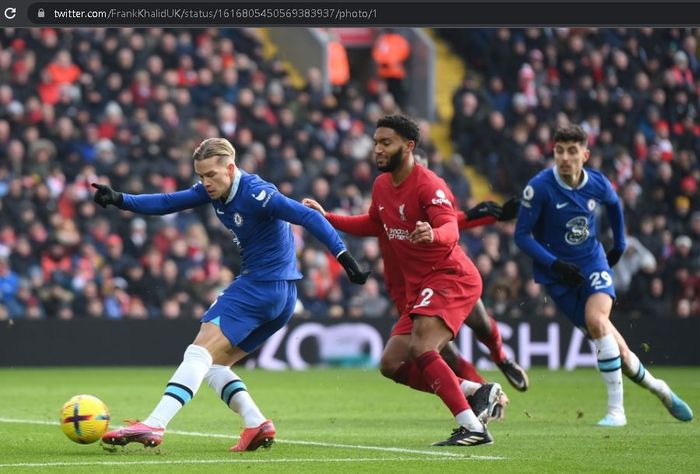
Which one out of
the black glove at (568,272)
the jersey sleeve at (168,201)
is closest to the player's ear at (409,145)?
Result: the jersey sleeve at (168,201)

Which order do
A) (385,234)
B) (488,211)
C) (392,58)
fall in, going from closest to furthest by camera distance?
(385,234) → (488,211) → (392,58)

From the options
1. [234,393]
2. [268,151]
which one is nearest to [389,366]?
[234,393]

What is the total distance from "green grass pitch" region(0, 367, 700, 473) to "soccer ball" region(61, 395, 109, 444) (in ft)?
0.41

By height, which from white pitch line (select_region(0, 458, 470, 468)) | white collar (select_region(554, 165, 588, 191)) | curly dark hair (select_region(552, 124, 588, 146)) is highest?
curly dark hair (select_region(552, 124, 588, 146))

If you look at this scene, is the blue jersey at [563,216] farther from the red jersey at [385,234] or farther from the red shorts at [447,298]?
the red shorts at [447,298]

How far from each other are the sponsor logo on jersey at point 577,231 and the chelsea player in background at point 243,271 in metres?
3.09

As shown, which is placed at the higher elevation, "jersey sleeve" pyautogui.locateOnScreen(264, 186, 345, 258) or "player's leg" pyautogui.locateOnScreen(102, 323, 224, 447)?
"jersey sleeve" pyautogui.locateOnScreen(264, 186, 345, 258)

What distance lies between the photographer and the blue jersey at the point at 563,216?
1191 cm

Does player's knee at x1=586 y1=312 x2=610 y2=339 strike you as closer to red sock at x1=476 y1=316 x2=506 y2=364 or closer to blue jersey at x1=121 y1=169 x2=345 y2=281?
red sock at x1=476 y1=316 x2=506 y2=364

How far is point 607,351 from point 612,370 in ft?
0.54

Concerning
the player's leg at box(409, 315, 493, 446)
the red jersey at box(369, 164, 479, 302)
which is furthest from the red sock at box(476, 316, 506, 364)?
the player's leg at box(409, 315, 493, 446)

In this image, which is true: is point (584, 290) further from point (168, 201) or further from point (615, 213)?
point (168, 201)

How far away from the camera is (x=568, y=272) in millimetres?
11492

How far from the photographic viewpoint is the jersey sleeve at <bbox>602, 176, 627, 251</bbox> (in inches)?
473
